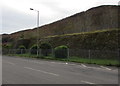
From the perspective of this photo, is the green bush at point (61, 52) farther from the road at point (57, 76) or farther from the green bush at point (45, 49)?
the road at point (57, 76)

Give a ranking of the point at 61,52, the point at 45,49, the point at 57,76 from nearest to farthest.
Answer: the point at 57,76, the point at 61,52, the point at 45,49

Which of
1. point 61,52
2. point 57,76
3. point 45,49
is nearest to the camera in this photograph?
point 57,76

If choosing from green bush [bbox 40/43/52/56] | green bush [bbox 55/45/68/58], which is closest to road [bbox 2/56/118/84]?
green bush [bbox 55/45/68/58]

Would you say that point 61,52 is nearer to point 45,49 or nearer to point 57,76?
point 45,49

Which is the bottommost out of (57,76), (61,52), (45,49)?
(57,76)

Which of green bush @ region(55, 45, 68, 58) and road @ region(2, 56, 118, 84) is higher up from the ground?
green bush @ region(55, 45, 68, 58)

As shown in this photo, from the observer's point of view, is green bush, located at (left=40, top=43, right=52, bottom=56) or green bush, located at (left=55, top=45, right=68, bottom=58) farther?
green bush, located at (left=40, top=43, right=52, bottom=56)

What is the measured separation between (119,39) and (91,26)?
19.6 m

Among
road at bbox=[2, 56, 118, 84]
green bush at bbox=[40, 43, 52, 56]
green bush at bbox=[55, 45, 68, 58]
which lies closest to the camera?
road at bbox=[2, 56, 118, 84]

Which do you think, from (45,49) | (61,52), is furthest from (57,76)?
(45,49)

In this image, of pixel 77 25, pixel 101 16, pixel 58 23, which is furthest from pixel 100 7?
pixel 58 23

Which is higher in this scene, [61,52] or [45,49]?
[45,49]

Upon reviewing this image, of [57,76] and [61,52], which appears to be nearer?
[57,76]

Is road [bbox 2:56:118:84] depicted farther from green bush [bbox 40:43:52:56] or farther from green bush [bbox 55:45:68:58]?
green bush [bbox 40:43:52:56]
